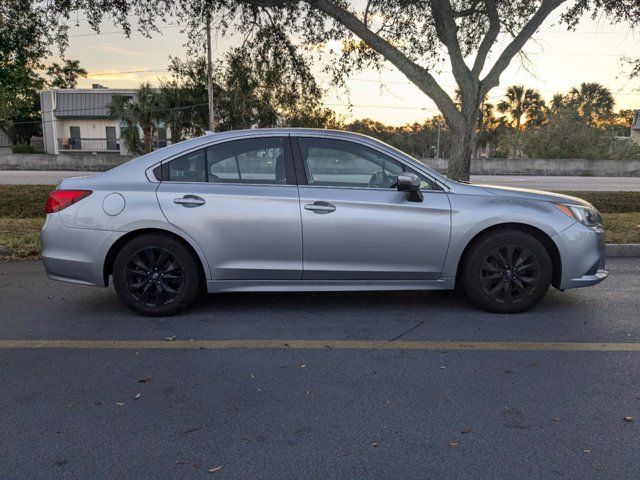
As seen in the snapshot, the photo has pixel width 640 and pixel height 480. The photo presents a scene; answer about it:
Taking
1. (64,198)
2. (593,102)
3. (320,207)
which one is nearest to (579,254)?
(320,207)

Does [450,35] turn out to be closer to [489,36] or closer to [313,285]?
[489,36]

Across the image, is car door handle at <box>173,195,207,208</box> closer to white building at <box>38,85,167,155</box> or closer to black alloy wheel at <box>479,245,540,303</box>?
black alloy wheel at <box>479,245,540,303</box>

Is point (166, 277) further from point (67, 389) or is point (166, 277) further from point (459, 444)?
point (459, 444)

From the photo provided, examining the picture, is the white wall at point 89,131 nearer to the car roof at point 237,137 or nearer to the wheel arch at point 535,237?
the car roof at point 237,137

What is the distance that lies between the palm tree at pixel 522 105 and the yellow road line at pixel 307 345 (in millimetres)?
49867

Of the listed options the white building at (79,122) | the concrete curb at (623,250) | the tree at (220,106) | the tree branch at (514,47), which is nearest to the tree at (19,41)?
the tree at (220,106)

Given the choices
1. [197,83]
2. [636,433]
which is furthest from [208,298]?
[197,83]

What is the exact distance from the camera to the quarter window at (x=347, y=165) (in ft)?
15.2

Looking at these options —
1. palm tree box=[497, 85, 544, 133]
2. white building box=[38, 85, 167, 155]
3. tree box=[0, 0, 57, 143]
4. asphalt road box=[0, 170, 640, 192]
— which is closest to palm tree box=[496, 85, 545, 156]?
palm tree box=[497, 85, 544, 133]

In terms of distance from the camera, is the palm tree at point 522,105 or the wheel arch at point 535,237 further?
the palm tree at point 522,105

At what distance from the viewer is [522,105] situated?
166 feet

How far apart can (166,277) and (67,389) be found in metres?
1.50

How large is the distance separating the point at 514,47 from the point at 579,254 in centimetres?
758

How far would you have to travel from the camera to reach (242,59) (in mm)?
12984
